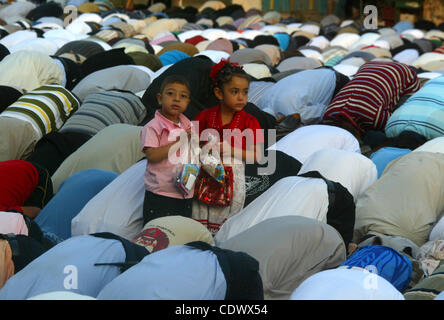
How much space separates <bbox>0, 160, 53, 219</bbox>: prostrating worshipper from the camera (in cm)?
336

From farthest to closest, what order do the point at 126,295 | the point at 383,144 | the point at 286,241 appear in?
the point at 383,144
the point at 286,241
the point at 126,295

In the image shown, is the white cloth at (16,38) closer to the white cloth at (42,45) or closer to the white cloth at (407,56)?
the white cloth at (42,45)

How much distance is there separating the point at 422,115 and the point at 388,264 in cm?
189

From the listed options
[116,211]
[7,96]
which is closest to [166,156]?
[116,211]

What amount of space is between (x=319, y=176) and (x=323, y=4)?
1041 centimetres

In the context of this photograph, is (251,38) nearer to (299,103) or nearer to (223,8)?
(223,8)

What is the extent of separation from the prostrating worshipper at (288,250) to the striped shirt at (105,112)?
1937 mm

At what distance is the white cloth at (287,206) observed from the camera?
9.53 ft

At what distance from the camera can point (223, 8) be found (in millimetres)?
12266

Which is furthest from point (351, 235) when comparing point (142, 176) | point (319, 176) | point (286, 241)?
point (142, 176)

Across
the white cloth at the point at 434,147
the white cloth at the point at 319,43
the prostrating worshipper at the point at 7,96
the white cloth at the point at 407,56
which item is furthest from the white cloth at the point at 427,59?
the prostrating worshipper at the point at 7,96

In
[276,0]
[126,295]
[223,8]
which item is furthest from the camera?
[276,0]

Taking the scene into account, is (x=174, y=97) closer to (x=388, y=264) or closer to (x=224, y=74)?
(x=224, y=74)

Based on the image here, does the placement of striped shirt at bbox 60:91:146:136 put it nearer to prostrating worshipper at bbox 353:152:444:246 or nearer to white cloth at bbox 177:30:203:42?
prostrating worshipper at bbox 353:152:444:246
